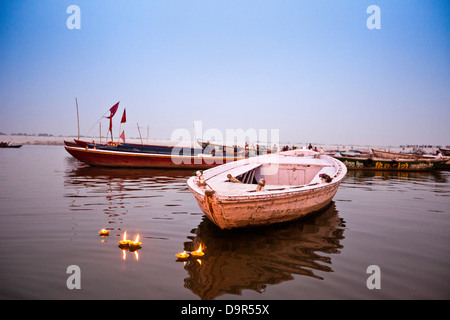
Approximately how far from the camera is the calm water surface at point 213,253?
4.28 m

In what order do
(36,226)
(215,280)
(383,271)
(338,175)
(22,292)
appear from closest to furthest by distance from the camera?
(22,292) → (215,280) → (383,271) → (36,226) → (338,175)

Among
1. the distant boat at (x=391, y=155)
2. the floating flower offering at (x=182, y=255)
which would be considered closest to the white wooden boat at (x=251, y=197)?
the floating flower offering at (x=182, y=255)

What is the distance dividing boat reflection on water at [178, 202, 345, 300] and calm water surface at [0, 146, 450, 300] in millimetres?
21

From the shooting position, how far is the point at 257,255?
5.58 meters

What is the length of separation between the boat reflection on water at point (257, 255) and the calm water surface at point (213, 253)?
0.07ft

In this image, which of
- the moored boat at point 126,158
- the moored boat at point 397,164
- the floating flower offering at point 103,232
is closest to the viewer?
the floating flower offering at point 103,232

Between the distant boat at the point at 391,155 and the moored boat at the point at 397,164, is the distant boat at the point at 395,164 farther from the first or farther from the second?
the distant boat at the point at 391,155

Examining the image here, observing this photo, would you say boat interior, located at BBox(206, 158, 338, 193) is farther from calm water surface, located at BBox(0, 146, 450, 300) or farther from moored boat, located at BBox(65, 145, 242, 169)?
moored boat, located at BBox(65, 145, 242, 169)

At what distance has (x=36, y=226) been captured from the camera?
703cm
